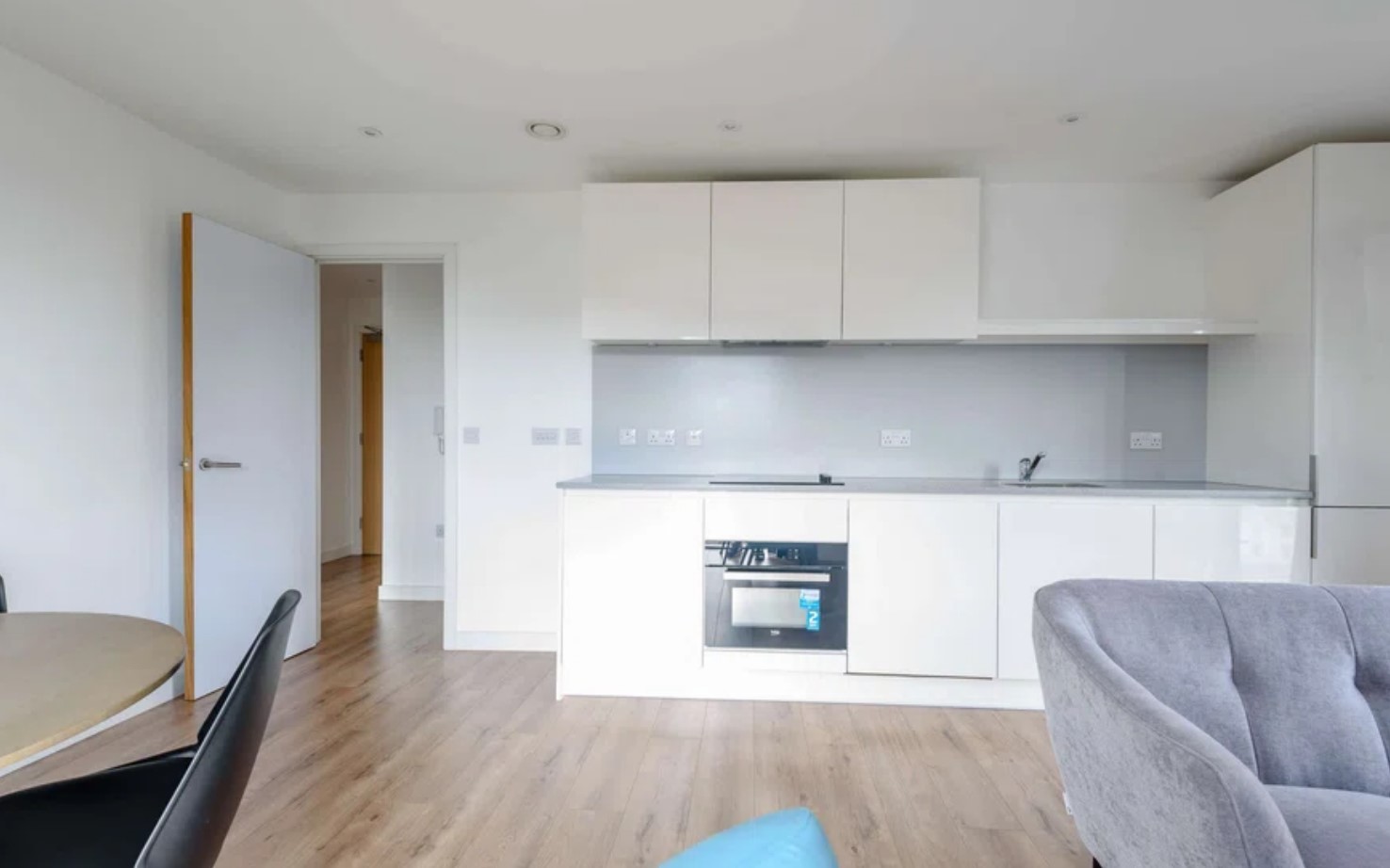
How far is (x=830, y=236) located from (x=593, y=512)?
5.50 ft

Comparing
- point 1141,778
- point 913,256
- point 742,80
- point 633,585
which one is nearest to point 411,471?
point 633,585

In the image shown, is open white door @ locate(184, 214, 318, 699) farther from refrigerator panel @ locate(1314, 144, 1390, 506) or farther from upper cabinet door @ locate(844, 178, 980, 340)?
refrigerator panel @ locate(1314, 144, 1390, 506)

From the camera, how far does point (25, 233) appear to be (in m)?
2.25

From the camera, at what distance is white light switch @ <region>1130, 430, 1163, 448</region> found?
3.26 m

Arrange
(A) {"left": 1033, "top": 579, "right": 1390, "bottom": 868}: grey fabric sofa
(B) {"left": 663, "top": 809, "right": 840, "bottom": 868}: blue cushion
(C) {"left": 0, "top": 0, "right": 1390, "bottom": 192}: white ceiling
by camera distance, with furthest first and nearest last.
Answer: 1. (C) {"left": 0, "top": 0, "right": 1390, "bottom": 192}: white ceiling
2. (A) {"left": 1033, "top": 579, "right": 1390, "bottom": 868}: grey fabric sofa
3. (B) {"left": 663, "top": 809, "right": 840, "bottom": 868}: blue cushion

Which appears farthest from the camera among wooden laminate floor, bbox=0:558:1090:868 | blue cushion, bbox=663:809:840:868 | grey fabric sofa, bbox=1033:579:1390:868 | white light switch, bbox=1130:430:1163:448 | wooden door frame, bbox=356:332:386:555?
wooden door frame, bbox=356:332:386:555

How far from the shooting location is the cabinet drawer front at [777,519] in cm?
280

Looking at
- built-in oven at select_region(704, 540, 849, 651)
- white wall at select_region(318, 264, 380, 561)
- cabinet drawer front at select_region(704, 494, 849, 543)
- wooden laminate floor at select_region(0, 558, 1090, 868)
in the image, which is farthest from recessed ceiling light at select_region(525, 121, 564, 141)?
Answer: white wall at select_region(318, 264, 380, 561)

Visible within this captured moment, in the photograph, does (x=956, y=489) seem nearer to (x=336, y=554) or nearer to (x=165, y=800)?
(x=165, y=800)

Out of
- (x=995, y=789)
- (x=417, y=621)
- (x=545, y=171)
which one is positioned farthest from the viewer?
(x=417, y=621)

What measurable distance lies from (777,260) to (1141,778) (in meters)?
2.48

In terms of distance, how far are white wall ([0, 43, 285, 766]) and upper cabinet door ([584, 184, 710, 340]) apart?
183cm

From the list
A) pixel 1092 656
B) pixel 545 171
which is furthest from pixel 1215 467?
pixel 545 171

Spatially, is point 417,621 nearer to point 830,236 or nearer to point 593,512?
point 593,512
